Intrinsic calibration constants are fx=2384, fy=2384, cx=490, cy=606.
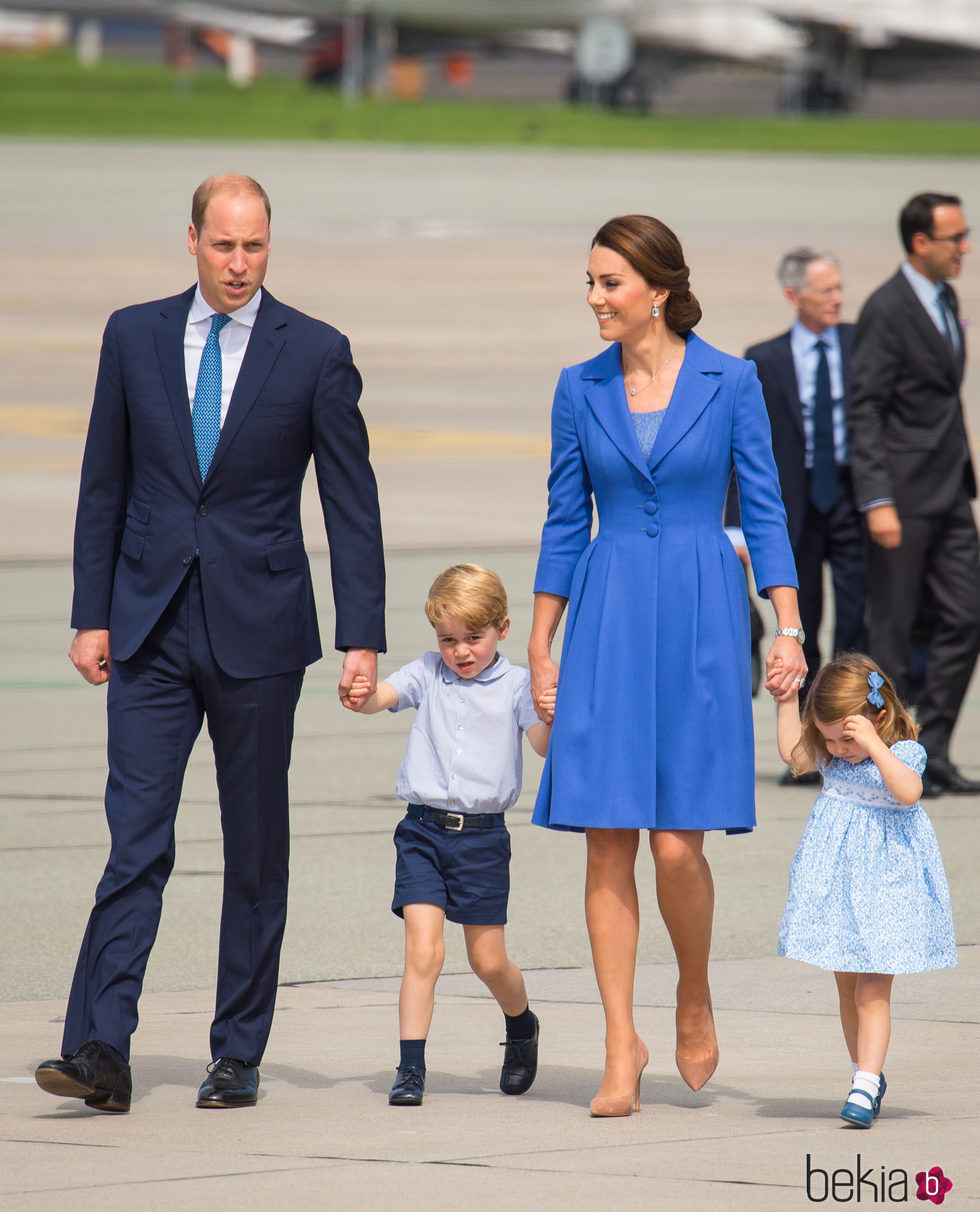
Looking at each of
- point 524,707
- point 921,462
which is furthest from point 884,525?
point 524,707

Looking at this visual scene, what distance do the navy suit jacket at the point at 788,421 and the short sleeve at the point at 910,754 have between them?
3.96 m

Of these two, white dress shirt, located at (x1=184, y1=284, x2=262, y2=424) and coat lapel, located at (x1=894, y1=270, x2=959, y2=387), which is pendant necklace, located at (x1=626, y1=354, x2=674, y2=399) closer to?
white dress shirt, located at (x1=184, y1=284, x2=262, y2=424)

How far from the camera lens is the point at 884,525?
8.78 metres

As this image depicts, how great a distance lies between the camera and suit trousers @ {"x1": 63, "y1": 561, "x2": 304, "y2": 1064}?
17.5 feet

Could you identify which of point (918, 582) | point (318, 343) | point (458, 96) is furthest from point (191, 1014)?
point (458, 96)

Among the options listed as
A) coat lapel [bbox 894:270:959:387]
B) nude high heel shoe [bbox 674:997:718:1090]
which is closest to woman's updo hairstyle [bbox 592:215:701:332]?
nude high heel shoe [bbox 674:997:718:1090]

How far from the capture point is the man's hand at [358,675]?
5398 millimetres

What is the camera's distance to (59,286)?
31.8 meters

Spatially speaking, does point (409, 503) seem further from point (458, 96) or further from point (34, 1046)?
point (458, 96)

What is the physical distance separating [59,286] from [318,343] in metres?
27.0

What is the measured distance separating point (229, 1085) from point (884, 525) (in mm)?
4282

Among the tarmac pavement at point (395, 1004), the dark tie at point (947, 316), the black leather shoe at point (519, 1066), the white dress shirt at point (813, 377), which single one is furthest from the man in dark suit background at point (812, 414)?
the black leather shoe at point (519, 1066)

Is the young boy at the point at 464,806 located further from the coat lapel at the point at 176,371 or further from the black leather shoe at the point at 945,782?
the black leather shoe at the point at 945,782

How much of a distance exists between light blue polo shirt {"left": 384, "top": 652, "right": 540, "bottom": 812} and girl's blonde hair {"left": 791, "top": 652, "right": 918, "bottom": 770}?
681mm
